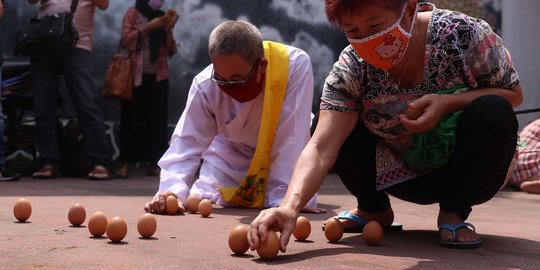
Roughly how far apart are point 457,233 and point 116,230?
1408 mm

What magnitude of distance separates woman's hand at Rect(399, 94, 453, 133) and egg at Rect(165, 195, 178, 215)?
1798 mm

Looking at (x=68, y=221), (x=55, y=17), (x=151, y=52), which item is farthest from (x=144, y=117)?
(x=68, y=221)

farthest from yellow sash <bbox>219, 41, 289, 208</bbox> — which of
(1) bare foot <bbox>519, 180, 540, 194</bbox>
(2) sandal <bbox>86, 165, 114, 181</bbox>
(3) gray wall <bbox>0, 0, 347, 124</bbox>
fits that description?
(3) gray wall <bbox>0, 0, 347, 124</bbox>

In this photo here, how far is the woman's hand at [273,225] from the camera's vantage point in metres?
3.21

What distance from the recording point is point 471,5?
10508 millimetres

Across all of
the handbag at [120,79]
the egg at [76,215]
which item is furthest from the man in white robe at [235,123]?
the handbag at [120,79]

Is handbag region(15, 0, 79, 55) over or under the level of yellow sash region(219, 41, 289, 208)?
over

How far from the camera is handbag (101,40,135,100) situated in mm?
8835

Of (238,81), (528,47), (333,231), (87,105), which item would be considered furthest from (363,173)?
(528,47)

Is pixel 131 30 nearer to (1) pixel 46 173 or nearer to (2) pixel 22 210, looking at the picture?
(1) pixel 46 173

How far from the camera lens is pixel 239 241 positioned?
11.2ft

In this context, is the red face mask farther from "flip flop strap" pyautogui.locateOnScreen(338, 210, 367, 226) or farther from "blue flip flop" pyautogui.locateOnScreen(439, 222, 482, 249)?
"blue flip flop" pyautogui.locateOnScreen(439, 222, 482, 249)

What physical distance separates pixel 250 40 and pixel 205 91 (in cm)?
54

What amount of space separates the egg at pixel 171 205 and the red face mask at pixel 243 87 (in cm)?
70
